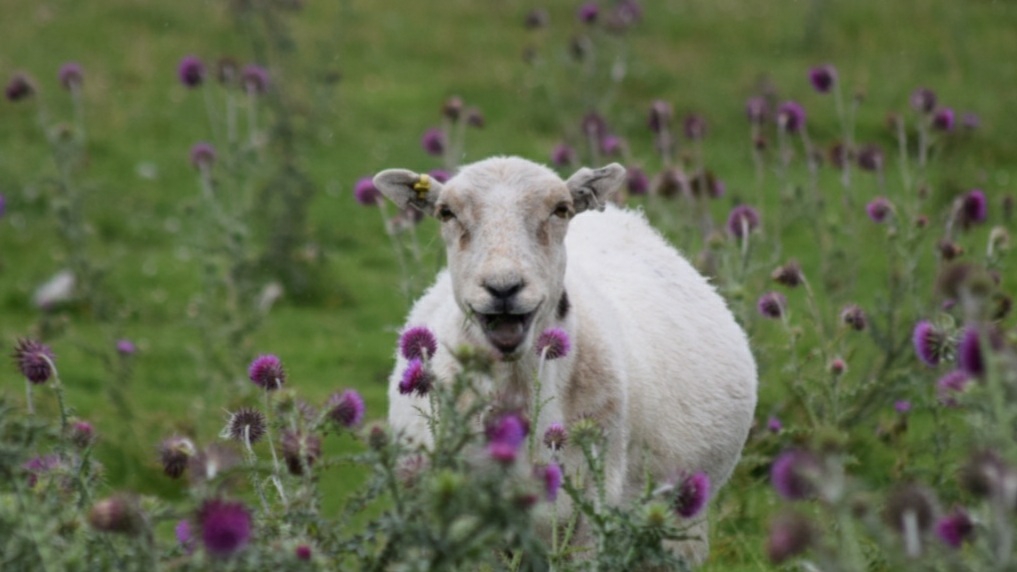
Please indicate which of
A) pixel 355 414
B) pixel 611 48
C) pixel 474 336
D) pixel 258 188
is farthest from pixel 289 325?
pixel 355 414

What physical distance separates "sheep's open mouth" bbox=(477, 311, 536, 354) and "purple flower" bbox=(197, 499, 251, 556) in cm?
196

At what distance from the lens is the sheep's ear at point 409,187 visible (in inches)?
233

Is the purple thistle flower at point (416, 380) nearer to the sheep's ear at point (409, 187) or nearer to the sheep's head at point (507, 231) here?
the sheep's head at point (507, 231)

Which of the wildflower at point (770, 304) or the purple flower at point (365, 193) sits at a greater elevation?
the purple flower at point (365, 193)

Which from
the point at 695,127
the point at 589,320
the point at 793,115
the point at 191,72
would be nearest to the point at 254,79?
the point at 191,72

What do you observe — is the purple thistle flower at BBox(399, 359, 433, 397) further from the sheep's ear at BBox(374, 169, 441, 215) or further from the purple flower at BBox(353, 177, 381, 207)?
the purple flower at BBox(353, 177, 381, 207)

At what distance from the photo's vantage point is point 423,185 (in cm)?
589

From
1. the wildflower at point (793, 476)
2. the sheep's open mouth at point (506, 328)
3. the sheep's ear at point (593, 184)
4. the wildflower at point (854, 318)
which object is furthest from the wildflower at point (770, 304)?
the wildflower at point (793, 476)

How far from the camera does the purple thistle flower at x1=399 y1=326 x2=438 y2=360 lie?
4.53 meters

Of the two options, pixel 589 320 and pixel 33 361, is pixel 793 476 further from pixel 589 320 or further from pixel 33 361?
pixel 589 320

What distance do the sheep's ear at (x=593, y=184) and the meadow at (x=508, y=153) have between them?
1220mm

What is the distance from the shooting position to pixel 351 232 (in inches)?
598

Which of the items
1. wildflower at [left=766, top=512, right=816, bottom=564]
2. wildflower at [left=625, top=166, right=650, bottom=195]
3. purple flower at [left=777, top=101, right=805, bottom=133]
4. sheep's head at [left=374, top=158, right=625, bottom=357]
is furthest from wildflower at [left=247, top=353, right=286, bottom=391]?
purple flower at [left=777, top=101, right=805, bottom=133]

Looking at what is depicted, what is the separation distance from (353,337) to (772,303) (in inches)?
233
